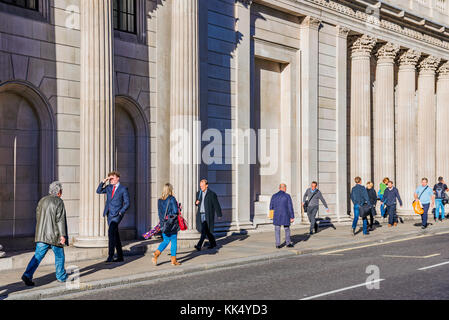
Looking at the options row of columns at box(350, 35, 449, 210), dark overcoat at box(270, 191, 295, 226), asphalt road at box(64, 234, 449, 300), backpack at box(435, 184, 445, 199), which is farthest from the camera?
row of columns at box(350, 35, 449, 210)

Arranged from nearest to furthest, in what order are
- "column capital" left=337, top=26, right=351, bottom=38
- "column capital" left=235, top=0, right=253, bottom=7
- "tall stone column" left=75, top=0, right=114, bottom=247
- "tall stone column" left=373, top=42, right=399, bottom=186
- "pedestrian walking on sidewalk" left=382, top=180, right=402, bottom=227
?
1. "tall stone column" left=75, top=0, right=114, bottom=247
2. "column capital" left=235, top=0, right=253, bottom=7
3. "pedestrian walking on sidewalk" left=382, top=180, right=402, bottom=227
4. "column capital" left=337, top=26, right=351, bottom=38
5. "tall stone column" left=373, top=42, right=399, bottom=186

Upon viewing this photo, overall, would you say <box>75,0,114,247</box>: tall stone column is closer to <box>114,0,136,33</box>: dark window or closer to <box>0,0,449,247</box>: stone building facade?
<box>0,0,449,247</box>: stone building facade

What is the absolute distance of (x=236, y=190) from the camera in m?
23.3

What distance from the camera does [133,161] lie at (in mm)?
19953

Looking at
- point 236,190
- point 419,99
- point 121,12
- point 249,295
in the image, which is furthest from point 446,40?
point 249,295

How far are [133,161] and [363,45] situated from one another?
1483 cm

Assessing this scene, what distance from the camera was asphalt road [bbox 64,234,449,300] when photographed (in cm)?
1085

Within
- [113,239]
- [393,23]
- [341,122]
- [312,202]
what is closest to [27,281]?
[113,239]

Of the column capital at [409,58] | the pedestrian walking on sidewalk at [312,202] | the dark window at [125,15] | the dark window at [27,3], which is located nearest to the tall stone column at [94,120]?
the dark window at [27,3]

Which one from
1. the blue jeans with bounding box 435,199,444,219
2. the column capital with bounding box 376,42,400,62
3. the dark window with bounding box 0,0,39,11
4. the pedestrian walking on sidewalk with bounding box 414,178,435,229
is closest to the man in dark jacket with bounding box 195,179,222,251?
the dark window with bounding box 0,0,39,11

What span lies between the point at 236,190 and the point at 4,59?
9.94 meters

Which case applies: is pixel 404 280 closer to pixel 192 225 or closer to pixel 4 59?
pixel 192 225

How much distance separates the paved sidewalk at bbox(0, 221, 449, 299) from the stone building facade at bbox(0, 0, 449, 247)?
1621 millimetres

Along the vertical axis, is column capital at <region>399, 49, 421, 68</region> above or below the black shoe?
above
